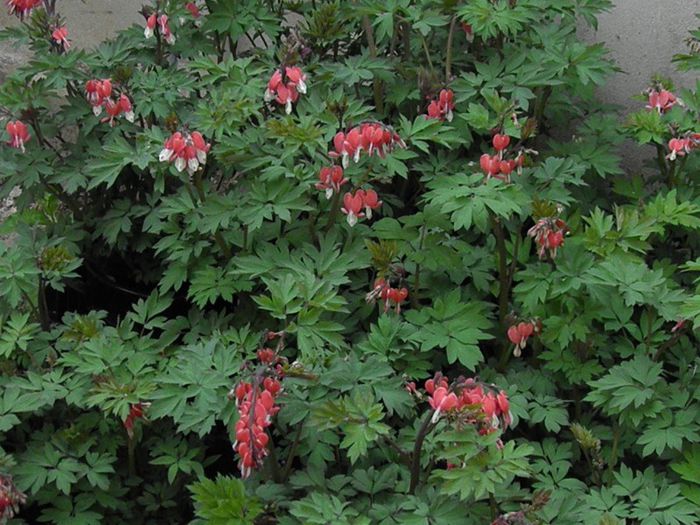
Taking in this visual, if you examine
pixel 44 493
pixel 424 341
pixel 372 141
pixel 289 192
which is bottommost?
pixel 44 493

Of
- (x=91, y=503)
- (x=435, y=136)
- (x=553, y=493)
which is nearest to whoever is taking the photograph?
(x=553, y=493)

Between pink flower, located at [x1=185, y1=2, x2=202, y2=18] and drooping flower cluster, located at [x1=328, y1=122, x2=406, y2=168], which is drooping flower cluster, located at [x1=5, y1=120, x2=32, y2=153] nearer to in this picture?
pink flower, located at [x1=185, y1=2, x2=202, y2=18]

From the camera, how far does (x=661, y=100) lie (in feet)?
13.1

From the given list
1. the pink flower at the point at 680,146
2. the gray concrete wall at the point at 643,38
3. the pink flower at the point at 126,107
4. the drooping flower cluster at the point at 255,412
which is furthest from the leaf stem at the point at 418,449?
the gray concrete wall at the point at 643,38

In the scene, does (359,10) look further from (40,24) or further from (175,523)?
(175,523)

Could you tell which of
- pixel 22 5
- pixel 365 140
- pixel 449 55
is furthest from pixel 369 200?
pixel 22 5

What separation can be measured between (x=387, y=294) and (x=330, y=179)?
410 mm

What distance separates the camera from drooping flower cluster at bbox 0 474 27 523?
111 inches

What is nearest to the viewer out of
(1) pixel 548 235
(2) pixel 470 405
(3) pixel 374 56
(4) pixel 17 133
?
(2) pixel 470 405

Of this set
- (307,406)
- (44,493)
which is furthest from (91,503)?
(307,406)

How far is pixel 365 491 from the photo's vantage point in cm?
296

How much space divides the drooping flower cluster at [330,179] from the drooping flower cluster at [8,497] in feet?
4.12

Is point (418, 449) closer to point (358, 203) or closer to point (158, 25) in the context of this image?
point (358, 203)

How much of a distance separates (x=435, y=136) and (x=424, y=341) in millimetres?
692
